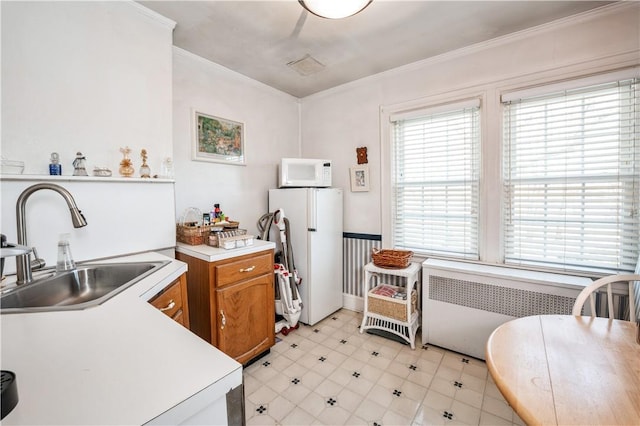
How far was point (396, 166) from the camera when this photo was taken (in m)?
2.77

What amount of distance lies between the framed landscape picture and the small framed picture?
1.17 meters

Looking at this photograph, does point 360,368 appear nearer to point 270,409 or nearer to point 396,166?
point 270,409

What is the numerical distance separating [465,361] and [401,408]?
77cm

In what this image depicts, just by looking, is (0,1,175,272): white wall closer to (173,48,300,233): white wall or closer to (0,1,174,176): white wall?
(0,1,174,176): white wall

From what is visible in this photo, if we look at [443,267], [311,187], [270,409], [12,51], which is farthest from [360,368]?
[12,51]

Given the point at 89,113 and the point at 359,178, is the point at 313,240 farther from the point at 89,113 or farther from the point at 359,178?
the point at 89,113

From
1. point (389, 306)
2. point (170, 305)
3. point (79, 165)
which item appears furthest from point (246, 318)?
point (79, 165)

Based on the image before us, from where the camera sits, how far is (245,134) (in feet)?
9.14

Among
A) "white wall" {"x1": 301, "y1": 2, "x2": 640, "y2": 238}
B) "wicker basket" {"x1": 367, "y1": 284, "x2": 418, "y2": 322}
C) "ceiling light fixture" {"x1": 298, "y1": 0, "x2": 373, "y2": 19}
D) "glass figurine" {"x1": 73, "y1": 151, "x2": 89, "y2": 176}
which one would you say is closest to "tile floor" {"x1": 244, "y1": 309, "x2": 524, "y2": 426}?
"wicker basket" {"x1": 367, "y1": 284, "x2": 418, "y2": 322}

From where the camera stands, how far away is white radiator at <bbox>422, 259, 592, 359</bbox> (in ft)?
6.15

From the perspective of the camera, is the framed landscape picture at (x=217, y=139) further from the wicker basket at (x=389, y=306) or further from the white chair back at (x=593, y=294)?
the white chair back at (x=593, y=294)

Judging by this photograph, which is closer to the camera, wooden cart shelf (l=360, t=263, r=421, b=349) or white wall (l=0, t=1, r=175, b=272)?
white wall (l=0, t=1, r=175, b=272)

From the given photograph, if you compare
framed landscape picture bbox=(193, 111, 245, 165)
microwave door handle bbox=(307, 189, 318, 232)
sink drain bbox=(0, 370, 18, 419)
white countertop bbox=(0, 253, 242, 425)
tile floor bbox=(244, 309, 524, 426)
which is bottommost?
tile floor bbox=(244, 309, 524, 426)

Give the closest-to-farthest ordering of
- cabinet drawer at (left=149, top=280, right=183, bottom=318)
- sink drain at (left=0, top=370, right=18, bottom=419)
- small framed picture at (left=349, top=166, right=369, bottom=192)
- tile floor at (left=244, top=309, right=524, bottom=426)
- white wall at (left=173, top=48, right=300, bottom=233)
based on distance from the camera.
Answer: sink drain at (left=0, top=370, right=18, bottom=419) < cabinet drawer at (left=149, top=280, right=183, bottom=318) < tile floor at (left=244, top=309, right=524, bottom=426) < white wall at (left=173, top=48, right=300, bottom=233) < small framed picture at (left=349, top=166, right=369, bottom=192)
